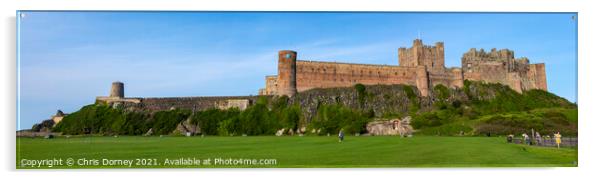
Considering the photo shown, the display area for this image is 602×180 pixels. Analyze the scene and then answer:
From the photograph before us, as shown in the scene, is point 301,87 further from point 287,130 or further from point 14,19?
point 14,19

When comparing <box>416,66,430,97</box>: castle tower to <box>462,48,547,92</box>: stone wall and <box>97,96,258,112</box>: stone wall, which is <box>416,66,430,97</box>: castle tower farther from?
<box>97,96,258,112</box>: stone wall

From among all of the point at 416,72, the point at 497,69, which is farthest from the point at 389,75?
the point at 497,69

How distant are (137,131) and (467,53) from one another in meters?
40.2

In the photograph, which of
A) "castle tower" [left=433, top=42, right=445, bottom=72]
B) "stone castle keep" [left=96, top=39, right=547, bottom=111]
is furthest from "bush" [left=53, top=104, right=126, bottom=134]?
"castle tower" [left=433, top=42, right=445, bottom=72]

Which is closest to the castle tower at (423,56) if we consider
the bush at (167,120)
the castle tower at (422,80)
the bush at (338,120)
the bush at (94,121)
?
the castle tower at (422,80)

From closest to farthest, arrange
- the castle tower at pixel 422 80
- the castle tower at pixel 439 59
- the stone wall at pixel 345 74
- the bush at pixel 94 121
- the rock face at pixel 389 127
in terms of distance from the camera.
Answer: the rock face at pixel 389 127, the bush at pixel 94 121, the stone wall at pixel 345 74, the castle tower at pixel 422 80, the castle tower at pixel 439 59

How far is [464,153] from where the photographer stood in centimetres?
2305

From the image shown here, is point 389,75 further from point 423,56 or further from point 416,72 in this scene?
point 423,56

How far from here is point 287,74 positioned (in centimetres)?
6072

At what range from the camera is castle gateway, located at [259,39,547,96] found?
61.4 metres

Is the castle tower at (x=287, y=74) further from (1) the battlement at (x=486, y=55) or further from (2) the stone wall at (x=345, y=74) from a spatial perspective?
(1) the battlement at (x=486, y=55)

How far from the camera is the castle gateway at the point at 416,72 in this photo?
201 ft

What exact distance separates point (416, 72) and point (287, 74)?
15449mm
